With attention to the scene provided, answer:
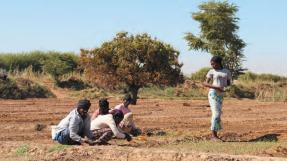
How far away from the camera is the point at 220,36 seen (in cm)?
4453

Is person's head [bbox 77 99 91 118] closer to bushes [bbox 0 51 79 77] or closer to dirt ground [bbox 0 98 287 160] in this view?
dirt ground [bbox 0 98 287 160]

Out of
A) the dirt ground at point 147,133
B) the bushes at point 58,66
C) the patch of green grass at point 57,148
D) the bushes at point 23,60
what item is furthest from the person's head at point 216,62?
the bushes at point 23,60

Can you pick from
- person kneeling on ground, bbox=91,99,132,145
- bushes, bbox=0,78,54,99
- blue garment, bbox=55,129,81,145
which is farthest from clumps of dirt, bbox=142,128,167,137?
bushes, bbox=0,78,54,99

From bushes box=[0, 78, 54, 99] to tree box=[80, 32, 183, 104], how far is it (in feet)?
15.3

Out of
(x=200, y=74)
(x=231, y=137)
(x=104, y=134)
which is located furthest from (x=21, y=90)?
(x=200, y=74)

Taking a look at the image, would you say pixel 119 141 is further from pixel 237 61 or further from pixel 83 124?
pixel 237 61

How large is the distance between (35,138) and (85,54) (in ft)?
40.2

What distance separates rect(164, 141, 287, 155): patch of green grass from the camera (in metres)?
10.9

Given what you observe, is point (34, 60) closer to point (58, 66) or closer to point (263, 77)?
point (58, 66)

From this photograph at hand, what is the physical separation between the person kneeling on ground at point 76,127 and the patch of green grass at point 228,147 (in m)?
1.59

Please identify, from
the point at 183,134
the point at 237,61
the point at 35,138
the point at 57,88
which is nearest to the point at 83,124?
the point at 35,138

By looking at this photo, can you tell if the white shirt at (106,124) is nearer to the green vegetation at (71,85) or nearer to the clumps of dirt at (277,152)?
the clumps of dirt at (277,152)

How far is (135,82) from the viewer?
24.3 m

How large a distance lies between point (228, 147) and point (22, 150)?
3.71 metres
